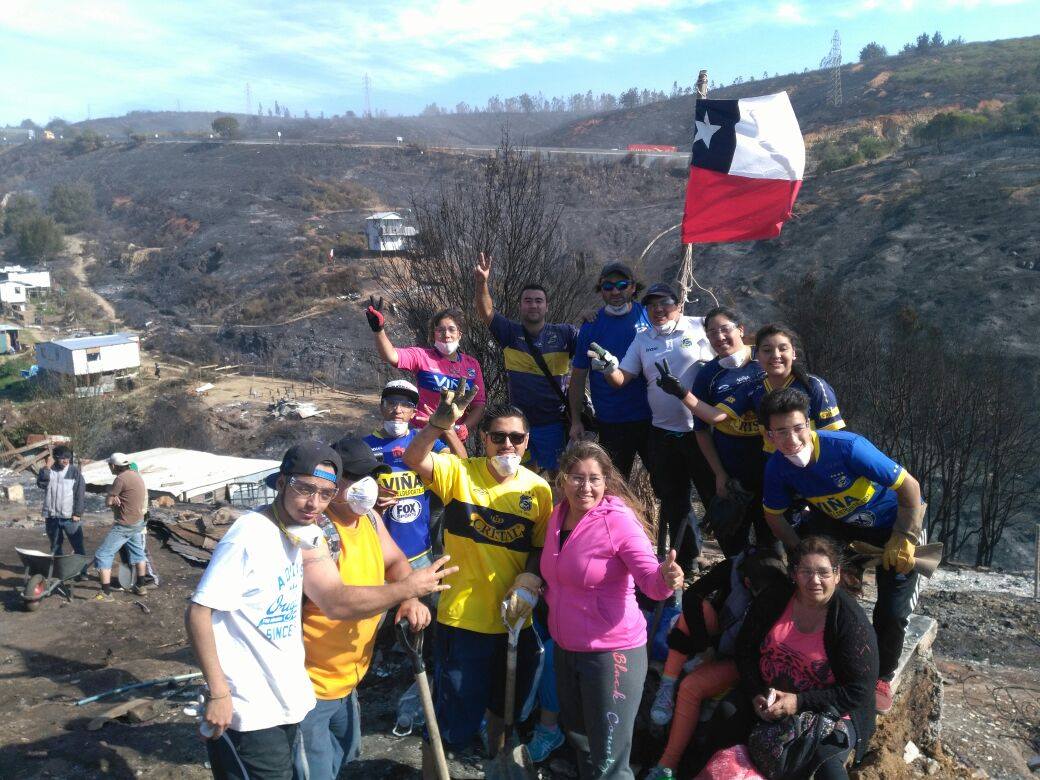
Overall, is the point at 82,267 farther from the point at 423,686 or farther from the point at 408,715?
the point at 423,686

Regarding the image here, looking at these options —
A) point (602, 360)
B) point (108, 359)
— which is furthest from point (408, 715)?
point (108, 359)

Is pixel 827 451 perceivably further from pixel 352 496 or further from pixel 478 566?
pixel 352 496

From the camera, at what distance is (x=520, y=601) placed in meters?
3.67

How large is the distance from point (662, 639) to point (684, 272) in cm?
368

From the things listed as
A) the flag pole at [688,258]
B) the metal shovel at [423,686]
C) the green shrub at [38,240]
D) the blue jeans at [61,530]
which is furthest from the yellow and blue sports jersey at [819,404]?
the green shrub at [38,240]

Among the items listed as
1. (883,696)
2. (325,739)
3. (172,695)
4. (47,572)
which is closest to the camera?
(325,739)

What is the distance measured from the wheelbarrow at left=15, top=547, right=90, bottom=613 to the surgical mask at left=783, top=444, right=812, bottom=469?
860 cm

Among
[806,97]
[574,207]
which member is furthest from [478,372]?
[806,97]

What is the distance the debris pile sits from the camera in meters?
11.1

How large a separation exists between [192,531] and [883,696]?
11492mm

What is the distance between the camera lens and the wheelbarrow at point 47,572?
364 inches

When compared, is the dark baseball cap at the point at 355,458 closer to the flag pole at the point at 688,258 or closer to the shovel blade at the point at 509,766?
the shovel blade at the point at 509,766

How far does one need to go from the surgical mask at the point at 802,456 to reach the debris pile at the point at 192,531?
7.85m

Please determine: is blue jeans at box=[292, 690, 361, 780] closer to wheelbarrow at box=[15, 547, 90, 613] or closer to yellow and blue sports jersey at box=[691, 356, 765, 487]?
yellow and blue sports jersey at box=[691, 356, 765, 487]
